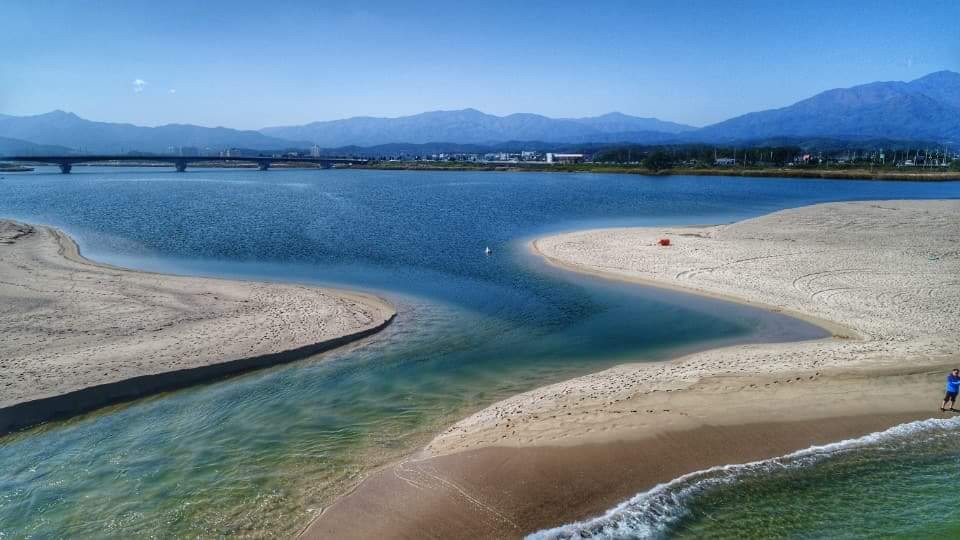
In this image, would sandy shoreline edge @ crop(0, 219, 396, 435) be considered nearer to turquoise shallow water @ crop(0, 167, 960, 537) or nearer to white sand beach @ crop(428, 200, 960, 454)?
turquoise shallow water @ crop(0, 167, 960, 537)

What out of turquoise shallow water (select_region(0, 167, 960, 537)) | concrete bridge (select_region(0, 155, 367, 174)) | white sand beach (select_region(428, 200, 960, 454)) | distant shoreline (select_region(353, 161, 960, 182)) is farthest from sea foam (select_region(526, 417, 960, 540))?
concrete bridge (select_region(0, 155, 367, 174))

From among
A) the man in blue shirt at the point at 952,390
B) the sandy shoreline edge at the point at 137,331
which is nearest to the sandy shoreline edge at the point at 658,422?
the man in blue shirt at the point at 952,390

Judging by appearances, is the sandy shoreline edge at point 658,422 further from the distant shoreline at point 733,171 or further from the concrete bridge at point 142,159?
the concrete bridge at point 142,159

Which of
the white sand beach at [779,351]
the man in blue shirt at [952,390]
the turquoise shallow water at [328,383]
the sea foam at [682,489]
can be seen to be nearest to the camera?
the sea foam at [682,489]

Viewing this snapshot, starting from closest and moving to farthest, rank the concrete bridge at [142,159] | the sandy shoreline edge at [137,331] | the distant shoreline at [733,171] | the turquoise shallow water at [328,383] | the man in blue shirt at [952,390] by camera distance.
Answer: the turquoise shallow water at [328,383] < the man in blue shirt at [952,390] < the sandy shoreline edge at [137,331] < the distant shoreline at [733,171] < the concrete bridge at [142,159]

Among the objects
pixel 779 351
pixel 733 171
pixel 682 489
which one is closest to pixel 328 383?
pixel 682 489

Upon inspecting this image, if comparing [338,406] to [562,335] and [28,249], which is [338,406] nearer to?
[562,335]

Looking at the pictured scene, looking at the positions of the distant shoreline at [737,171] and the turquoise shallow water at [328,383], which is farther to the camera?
the distant shoreline at [737,171]
